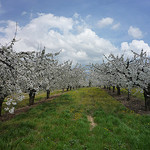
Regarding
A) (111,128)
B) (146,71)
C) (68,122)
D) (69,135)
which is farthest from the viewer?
(146,71)

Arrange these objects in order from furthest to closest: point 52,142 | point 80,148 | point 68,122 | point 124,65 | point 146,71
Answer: point 124,65, point 146,71, point 68,122, point 52,142, point 80,148

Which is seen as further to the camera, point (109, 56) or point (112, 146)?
point (109, 56)

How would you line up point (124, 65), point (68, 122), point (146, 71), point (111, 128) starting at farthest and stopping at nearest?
point (124, 65) → point (146, 71) → point (68, 122) → point (111, 128)

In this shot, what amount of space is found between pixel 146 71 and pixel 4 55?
42.4 ft

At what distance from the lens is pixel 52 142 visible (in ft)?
19.4

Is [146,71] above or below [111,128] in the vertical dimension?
above

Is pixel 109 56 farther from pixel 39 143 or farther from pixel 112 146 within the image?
pixel 39 143

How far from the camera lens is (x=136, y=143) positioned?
19.7ft

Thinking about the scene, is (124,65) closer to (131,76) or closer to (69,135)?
(131,76)

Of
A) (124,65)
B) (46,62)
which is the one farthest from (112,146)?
(46,62)

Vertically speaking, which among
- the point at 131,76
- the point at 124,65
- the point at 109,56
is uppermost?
the point at 109,56

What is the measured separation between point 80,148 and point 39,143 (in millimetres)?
2245

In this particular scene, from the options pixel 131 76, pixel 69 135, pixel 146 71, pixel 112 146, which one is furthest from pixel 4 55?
pixel 146 71

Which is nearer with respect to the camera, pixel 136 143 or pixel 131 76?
pixel 136 143
